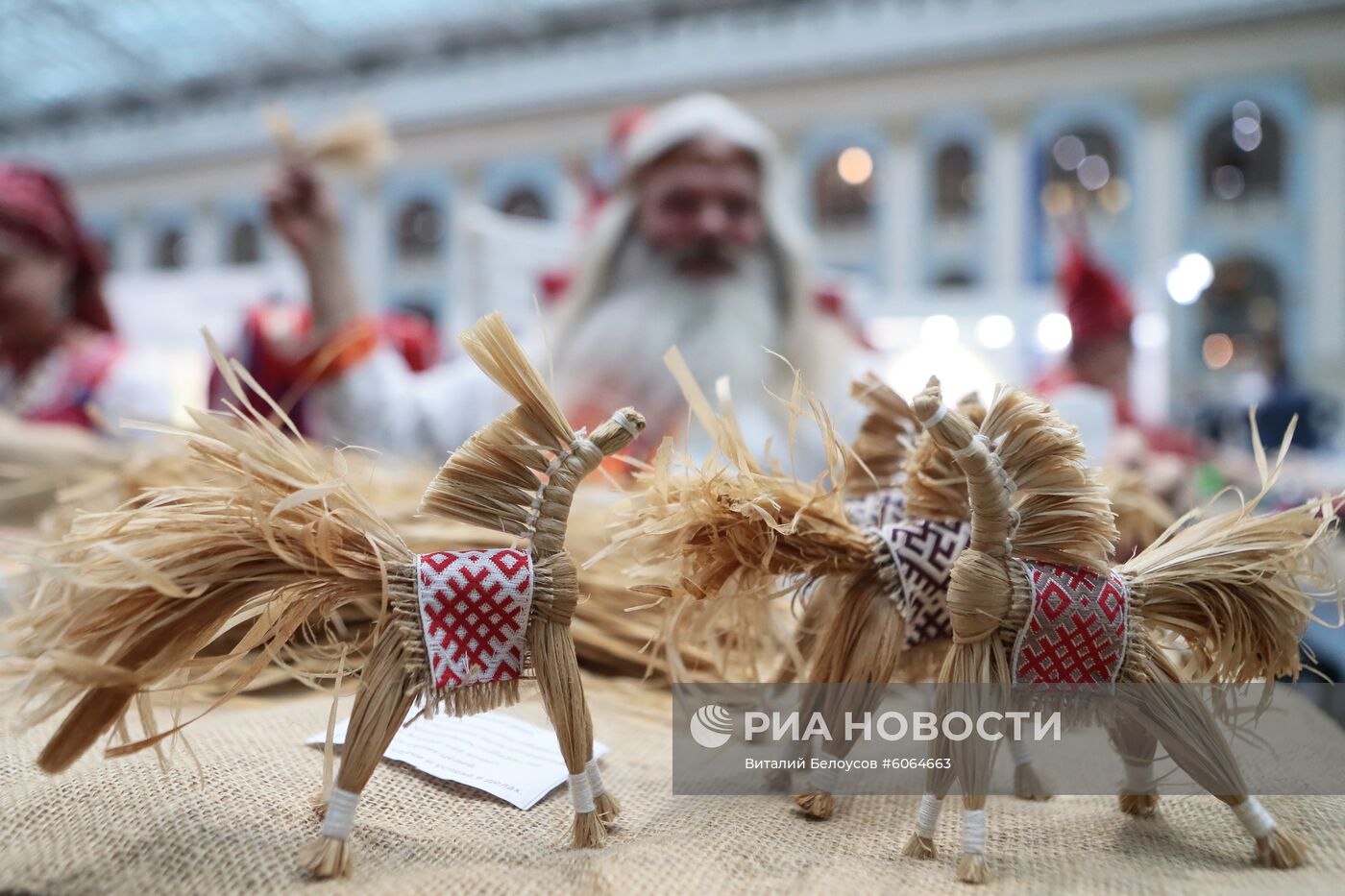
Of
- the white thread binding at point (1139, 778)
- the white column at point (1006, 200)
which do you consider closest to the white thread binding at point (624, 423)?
the white thread binding at point (1139, 778)

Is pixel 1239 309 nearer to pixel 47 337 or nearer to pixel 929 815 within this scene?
pixel 47 337

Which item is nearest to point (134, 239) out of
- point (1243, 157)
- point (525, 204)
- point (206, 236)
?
point (206, 236)

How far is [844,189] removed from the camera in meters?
5.74

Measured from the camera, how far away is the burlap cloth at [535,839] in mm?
431

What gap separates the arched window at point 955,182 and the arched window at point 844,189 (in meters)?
0.39

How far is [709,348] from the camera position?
1432 mm

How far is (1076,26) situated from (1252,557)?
501 cm

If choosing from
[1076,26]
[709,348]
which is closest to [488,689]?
[709,348]

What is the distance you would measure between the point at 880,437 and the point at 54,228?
1.63 meters

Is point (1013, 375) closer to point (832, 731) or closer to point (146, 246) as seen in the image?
point (832, 731)

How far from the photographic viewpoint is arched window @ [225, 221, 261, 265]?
22.2ft

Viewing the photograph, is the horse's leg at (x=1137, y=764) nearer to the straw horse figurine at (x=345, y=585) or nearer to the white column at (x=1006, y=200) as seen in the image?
the straw horse figurine at (x=345, y=585)

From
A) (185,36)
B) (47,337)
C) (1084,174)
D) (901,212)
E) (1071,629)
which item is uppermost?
(185,36)

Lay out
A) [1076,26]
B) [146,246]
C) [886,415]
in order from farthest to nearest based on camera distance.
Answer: [146,246] → [1076,26] → [886,415]
